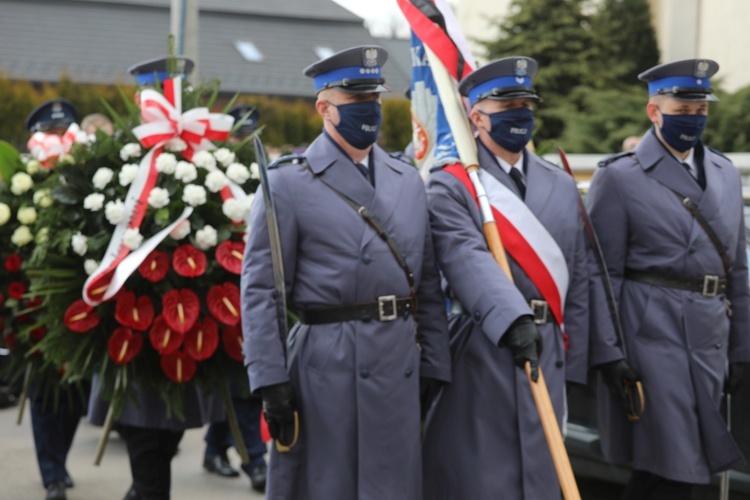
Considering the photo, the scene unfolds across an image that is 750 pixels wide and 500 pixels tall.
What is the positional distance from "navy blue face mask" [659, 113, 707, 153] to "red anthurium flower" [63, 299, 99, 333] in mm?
2551

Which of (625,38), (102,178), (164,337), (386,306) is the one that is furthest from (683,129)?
(625,38)

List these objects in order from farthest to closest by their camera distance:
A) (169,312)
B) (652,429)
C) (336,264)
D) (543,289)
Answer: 1. (169,312)
2. (652,429)
3. (543,289)
4. (336,264)

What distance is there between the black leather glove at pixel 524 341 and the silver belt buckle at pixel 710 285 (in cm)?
107

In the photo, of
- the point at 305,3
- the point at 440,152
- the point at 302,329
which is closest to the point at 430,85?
the point at 440,152

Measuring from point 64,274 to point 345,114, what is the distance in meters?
1.72

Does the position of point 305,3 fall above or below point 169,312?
above

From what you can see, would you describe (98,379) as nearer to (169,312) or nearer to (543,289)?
(169,312)

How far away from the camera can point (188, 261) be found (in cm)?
506

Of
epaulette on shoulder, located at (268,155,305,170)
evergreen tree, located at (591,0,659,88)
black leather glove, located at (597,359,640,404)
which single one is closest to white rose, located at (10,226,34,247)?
epaulette on shoulder, located at (268,155,305,170)

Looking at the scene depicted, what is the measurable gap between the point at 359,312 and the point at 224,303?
50.3 inches

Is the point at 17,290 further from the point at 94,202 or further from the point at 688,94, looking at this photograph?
the point at 688,94

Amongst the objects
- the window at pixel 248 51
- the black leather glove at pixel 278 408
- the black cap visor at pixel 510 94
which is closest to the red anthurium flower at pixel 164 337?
the black leather glove at pixel 278 408

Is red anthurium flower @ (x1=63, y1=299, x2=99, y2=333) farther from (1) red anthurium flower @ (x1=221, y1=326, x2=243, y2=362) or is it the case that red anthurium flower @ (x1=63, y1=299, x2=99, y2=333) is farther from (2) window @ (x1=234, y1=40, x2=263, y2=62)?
(2) window @ (x1=234, y1=40, x2=263, y2=62)

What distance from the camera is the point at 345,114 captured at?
4102mm
